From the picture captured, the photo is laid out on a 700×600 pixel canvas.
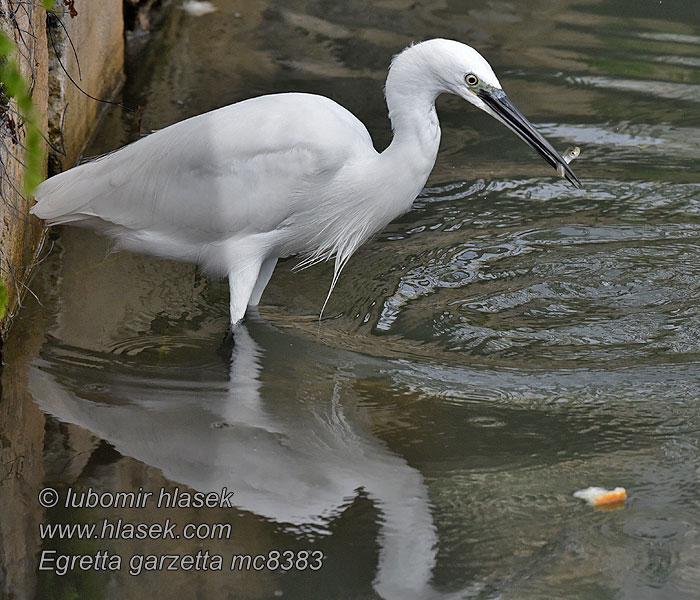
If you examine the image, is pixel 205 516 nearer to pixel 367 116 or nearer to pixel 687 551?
pixel 687 551

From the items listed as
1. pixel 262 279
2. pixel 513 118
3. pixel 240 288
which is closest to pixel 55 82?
pixel 262 279

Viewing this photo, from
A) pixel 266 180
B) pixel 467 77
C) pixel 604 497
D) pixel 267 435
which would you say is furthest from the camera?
pixel 266 180

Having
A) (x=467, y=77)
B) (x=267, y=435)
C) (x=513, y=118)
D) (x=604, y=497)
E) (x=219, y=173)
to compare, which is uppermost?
(x=467, y=77)

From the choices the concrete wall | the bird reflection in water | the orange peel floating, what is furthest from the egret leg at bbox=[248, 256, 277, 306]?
the orange peel floating

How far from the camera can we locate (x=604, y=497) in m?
2.86

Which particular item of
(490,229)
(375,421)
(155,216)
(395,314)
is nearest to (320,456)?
(375,421)

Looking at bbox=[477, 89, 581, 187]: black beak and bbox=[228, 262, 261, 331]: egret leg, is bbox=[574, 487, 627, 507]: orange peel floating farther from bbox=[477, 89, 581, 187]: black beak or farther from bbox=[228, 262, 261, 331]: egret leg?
bbox=[228, 262, 261, 331]: egret leg

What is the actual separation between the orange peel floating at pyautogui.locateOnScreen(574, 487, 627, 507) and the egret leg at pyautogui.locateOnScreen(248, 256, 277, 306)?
1.61m

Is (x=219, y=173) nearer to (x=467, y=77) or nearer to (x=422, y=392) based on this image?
(x=467, y=77)

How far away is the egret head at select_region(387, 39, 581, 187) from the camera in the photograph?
11.1ft

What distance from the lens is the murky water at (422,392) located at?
8.68 ft

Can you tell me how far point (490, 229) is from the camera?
459 cm

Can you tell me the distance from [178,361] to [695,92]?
3753 mm

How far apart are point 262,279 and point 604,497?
1734 millimetres
